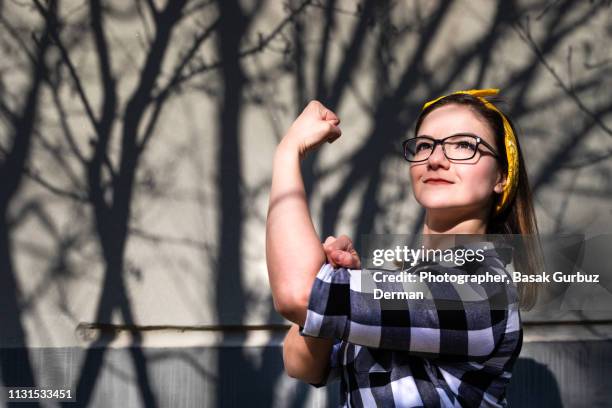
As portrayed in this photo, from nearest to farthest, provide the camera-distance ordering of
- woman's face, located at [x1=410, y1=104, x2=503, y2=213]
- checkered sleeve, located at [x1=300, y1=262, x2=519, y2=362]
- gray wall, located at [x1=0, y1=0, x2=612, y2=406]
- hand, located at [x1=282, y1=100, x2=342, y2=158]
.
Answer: checkered sleeve, located at [x1=300, y1=262, x2=519, y2=362] < hand, located at [x1=282, y1=100, x2=342, y2=158] < woman's face, located at [x1=410, y1=104, x2=503, y2=213] < gray wall, located at [x1=0, y1=0, x2=612, y2=406]

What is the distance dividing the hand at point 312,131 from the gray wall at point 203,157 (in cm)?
245

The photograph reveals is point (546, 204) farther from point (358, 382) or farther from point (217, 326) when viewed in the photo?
point (358, 382)

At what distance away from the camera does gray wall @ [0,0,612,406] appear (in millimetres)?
3615

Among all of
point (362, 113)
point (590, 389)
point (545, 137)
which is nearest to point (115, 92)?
point (362, 113)

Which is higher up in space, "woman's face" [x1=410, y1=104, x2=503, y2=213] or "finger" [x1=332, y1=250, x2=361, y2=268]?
"woman's face" [x1=410, y1=104, x2=503, y2=213]

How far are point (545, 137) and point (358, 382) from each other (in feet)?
10.1

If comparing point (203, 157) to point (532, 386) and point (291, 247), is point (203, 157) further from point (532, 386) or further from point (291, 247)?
point (291, 247)

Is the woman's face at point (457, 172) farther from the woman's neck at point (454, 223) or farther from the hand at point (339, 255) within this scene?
the hand at point (339, 255)

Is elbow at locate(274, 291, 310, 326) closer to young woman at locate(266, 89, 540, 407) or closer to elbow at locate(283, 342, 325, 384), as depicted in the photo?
young woman at locate(266, 89, 540, 407)

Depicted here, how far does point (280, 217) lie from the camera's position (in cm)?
122

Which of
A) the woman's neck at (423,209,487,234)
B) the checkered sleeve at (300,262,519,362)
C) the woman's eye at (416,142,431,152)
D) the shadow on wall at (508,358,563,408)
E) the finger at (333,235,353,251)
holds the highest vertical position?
the woman's eye at (416,142,431,152)

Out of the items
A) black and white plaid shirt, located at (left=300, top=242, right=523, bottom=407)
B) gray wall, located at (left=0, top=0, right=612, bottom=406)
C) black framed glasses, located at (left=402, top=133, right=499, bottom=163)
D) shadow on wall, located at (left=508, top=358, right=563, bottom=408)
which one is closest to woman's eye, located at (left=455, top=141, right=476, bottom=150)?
black framed glasses, located at (left=402, top=133, right=499, bottom=163)

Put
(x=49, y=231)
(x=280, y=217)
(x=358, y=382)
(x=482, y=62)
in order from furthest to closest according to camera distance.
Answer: (x=482, y=62) < (x=49, y=231) < (x=358, y=382) < (x=280, y=217)

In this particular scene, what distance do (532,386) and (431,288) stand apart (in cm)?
304
